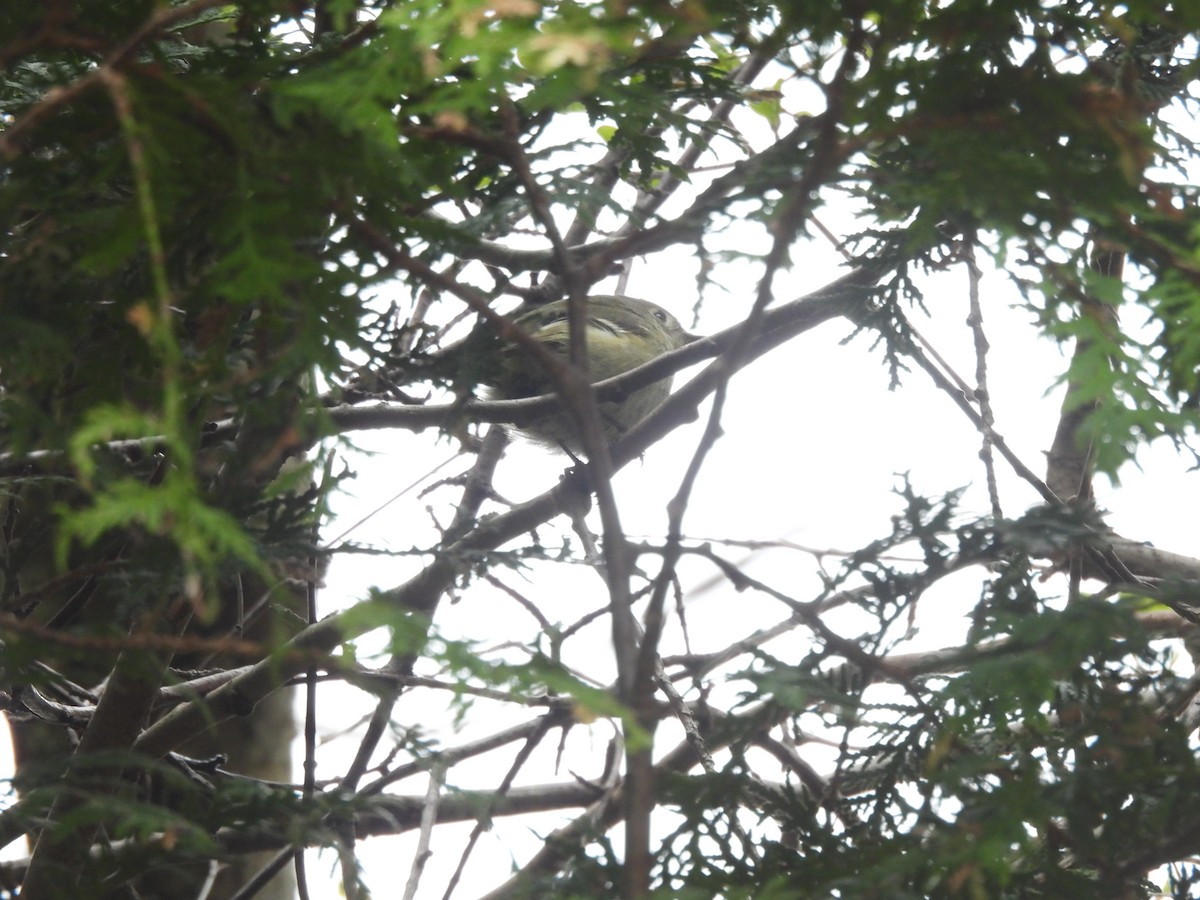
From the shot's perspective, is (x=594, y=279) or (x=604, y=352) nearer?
(x=594, y=279)

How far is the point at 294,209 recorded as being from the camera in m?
1.11

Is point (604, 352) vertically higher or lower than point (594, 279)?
higher

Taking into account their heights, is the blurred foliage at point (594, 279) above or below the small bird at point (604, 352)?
below

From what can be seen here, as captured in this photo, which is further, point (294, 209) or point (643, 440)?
point (643, 440)

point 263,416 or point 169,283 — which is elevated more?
point 169,283

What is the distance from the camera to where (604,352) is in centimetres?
383

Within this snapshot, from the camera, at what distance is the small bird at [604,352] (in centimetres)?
338

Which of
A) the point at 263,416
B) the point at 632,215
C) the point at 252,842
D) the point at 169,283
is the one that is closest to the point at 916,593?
the point at 632,215

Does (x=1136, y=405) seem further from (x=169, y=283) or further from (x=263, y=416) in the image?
(x=169, y=283)

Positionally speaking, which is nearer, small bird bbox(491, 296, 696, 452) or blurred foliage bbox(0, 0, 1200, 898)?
blurred foliage bbox(0, 0, 1200, 898)

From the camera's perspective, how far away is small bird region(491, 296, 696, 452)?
338 centimetres

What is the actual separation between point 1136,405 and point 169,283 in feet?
3.53

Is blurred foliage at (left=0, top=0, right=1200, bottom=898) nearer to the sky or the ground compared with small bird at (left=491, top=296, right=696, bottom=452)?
nearer to the ground

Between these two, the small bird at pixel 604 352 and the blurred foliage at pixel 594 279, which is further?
the small bird at pixel 604 352
